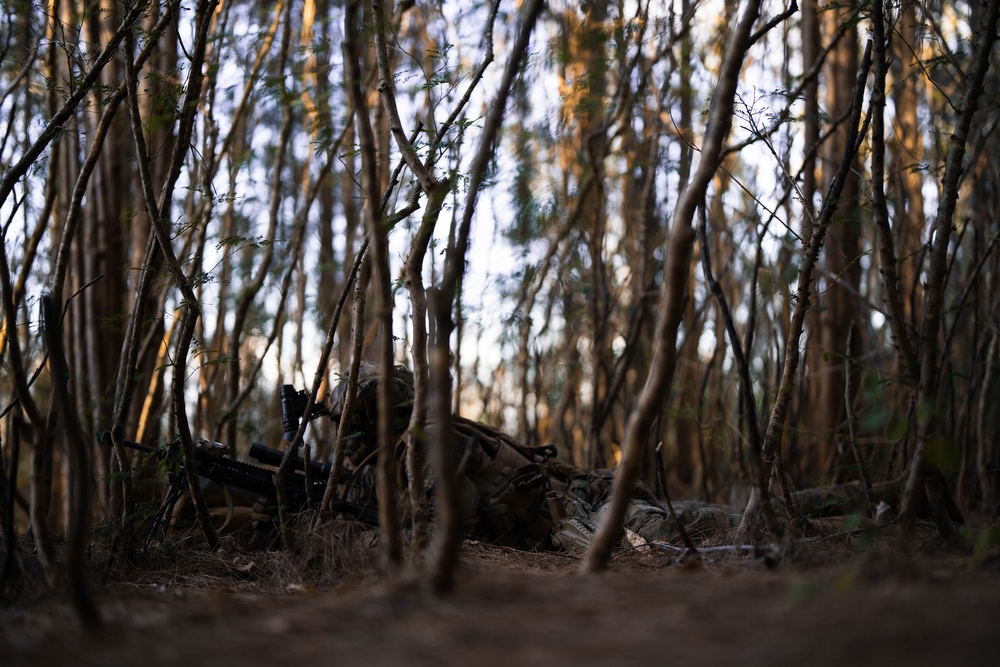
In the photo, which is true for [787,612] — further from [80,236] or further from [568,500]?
[80,236]

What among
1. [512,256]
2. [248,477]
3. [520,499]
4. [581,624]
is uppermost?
[512,256]

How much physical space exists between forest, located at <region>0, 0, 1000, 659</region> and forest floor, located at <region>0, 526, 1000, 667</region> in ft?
0.41

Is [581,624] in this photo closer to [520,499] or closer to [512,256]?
[520,499]

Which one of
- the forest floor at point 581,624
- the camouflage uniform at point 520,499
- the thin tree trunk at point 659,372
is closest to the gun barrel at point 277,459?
the camouflage uniform at point 520,499

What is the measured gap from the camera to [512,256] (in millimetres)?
6496

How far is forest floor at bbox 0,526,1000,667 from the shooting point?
132 cm

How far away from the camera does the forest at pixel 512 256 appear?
85.4 inches

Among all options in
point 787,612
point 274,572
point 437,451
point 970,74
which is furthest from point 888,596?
point 274,572

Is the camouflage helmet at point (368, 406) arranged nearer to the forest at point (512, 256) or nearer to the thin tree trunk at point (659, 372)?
the forest at point (512, 256)

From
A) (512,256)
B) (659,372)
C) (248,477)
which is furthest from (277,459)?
(512,256)

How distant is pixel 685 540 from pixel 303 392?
5.64 ft

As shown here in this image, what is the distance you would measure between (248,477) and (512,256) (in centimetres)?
366

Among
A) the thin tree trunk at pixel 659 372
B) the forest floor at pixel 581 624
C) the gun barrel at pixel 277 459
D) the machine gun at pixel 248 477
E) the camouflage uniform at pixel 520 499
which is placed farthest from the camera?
the camouflage uniform at pixel 520 499

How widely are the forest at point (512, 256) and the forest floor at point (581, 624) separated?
4.9 inches
